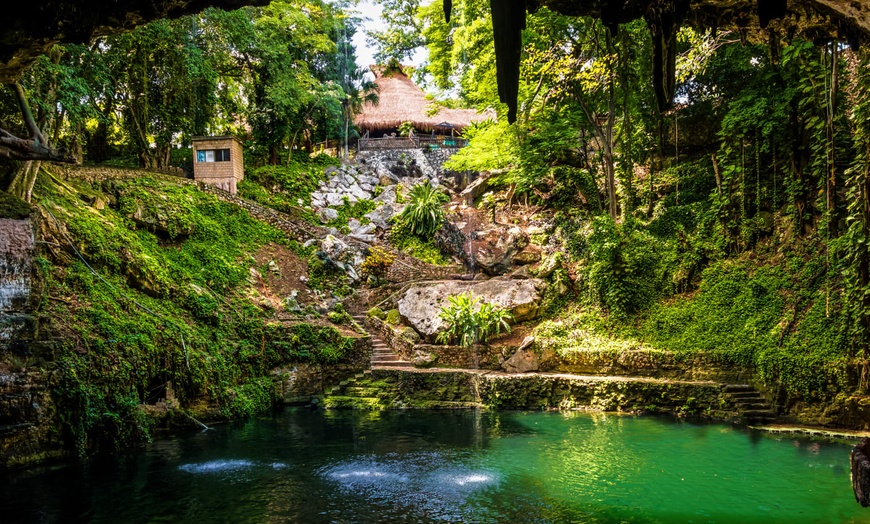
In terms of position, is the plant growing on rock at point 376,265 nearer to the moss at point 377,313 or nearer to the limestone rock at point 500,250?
the moss at point 377,313

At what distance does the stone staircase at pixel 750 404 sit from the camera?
34.6 feet

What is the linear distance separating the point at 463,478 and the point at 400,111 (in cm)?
2593

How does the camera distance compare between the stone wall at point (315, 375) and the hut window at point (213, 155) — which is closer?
the stone wall at point (315, 375)

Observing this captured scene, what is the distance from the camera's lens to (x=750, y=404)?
10.8 m

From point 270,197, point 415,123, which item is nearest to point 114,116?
point 270,197

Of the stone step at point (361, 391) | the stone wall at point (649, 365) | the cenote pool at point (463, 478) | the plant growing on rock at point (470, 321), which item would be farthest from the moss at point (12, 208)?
the stone wall at point (649, 365)

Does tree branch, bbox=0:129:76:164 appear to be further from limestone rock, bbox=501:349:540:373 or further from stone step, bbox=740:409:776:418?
stone step, bbox=740:409:776:418

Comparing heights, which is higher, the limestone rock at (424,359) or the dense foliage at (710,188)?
the dense foliage at (710,188)

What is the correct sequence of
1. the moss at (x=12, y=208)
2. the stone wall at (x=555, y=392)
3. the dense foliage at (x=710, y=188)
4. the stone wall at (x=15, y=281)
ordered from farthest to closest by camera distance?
1. the stone wall at (x=555, y=392)
2. the dense foliage at (x=710, y=188)
3. the moss at (x=12, y=208)
4. the stone wall at (x=15, y=281)

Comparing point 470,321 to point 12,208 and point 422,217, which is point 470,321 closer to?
point 422,217

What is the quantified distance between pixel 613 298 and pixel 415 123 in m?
19.2

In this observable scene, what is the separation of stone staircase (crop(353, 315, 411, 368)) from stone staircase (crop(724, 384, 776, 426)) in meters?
8.11

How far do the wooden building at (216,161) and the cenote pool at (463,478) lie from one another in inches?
491

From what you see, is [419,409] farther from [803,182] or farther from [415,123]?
[415,123]
